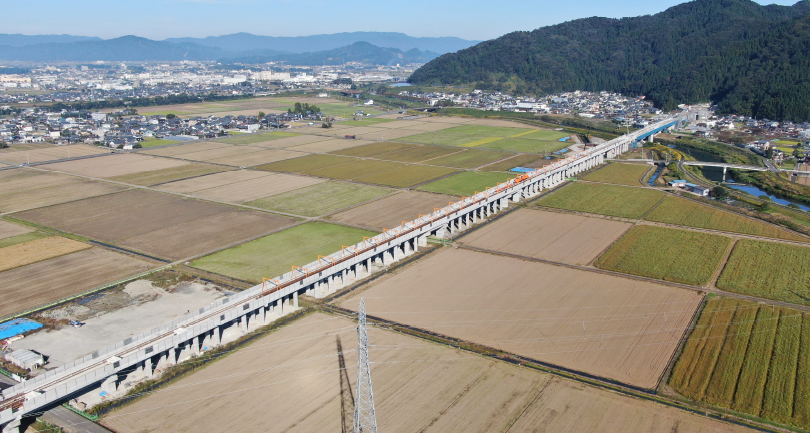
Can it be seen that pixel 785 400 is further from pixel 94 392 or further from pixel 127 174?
pixel 127 174

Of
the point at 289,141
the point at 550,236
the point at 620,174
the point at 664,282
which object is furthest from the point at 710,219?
the point at 289,141

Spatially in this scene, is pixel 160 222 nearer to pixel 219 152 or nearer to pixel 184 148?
pixel 219 152

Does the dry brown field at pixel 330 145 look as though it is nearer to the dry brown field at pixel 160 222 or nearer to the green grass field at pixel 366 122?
the green grass field at pixel 366 122

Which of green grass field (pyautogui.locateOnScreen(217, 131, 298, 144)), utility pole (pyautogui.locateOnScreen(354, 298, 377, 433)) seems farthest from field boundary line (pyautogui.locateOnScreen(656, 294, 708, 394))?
green grass field (pyautogui.locateOnScreen(217, 131, 298, 144))

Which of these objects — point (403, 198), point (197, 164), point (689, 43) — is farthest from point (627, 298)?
point (689, 43)

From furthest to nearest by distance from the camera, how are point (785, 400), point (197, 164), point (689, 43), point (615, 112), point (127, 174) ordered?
point (689, 43)
point (615, 112)
point (197, 164)
point (127, 174)
point (785, 400)

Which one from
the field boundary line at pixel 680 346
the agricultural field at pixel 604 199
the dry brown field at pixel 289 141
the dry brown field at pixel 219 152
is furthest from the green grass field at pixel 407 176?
the field boundary line at pixel 680 346
